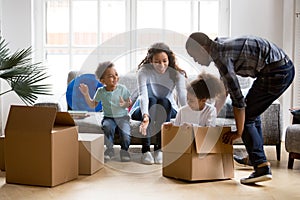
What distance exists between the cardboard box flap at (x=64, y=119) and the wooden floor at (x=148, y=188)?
37 cm

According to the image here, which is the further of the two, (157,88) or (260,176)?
(157,88)

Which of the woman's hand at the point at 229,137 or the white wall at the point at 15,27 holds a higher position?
the white wall at the point at 15,27

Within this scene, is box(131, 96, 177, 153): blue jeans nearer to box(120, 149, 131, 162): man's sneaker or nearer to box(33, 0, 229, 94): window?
box(120, 149, 131, 162): man's sneaker

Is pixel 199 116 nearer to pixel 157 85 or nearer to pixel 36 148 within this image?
pixel 157 85

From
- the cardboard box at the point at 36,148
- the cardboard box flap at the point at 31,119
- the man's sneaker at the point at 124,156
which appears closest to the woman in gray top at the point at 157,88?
the man's sneaker at the point at 124,156

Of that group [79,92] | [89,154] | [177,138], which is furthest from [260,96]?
[79,92]

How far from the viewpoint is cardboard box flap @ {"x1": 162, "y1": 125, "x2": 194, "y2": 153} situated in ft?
10.2

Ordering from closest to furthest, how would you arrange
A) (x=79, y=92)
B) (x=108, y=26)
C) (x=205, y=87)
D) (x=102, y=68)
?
1. (x=205, y=87)
2. (x=102, y=68)
3. (x=79, y=92)
4. (x=108, y=26)

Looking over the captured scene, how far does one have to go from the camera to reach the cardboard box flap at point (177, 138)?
312 centimetres

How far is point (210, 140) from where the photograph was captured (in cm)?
316

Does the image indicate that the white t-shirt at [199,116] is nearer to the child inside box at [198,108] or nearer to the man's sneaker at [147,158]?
the child inside box at [198,108]

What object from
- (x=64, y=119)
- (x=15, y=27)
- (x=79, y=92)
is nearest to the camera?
(x=64, y=119)

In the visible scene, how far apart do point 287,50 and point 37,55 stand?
8.22 feet

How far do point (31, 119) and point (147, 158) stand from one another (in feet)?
3.39
